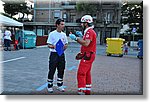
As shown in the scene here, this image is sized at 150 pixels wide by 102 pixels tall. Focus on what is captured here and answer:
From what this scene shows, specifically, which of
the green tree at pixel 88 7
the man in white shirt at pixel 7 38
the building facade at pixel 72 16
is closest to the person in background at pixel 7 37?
the man in white shirt at pixel 7 38

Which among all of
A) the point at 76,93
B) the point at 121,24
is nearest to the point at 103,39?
the point at 121,24

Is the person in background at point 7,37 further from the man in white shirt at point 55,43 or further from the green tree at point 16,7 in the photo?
the man in white shirt at point 55,43

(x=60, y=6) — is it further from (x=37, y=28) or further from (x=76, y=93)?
(x=76, y=93)

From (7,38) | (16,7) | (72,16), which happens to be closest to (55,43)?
(72,16)

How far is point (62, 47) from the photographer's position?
3.09 metres

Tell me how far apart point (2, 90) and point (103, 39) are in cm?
154

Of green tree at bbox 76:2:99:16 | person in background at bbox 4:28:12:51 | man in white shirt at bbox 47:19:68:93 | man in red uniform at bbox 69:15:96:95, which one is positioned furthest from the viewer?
person in background at bbox 4:28:12:51

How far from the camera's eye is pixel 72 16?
137 inches

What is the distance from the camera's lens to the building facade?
322cm

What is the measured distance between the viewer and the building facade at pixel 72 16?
10.6ft

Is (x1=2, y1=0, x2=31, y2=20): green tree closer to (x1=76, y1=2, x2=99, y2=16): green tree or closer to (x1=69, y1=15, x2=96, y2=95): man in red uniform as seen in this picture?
(x1=76, y1=2, x2=99, y2=16): green tree

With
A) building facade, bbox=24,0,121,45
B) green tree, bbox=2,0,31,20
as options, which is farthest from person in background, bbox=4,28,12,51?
building facade, bbox=24,0,121,45

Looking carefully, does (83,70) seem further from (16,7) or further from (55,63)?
(16,7)

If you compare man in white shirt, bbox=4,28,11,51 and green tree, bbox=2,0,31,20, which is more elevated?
green tree, bbox=2,0,31,20
